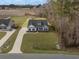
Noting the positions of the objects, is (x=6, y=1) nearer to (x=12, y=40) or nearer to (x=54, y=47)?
(x=12, y=40)

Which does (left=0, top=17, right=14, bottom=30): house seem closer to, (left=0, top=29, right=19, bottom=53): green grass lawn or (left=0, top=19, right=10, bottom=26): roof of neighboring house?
(left=0, top=19, right=10, bottom=26): roof of neighboring house

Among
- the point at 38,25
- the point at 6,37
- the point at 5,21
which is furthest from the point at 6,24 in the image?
the point at 38,25

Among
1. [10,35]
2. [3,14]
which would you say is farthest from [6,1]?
[10,35]

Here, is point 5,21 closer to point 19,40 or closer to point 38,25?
point 19,40

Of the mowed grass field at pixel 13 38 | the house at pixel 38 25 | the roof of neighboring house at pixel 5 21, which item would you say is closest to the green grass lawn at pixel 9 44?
the mowed grass field at pixel 13 38

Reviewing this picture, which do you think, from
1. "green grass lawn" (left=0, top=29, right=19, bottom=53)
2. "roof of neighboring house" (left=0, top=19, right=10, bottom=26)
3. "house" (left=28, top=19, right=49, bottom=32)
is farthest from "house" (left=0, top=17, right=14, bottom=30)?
"house" (left=28, top=19, right=49, bottom=32)
